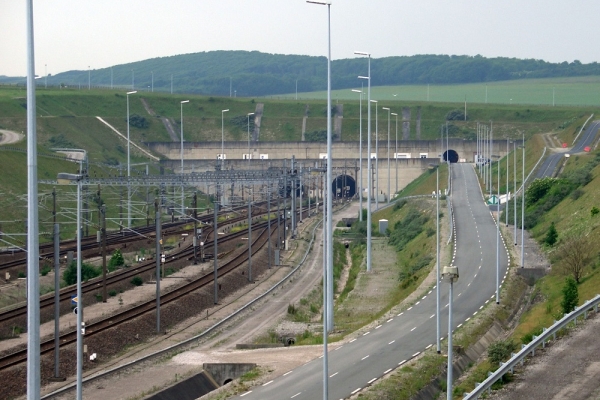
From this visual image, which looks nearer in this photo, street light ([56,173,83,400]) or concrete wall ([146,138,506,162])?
street light ([56,173,83,400])

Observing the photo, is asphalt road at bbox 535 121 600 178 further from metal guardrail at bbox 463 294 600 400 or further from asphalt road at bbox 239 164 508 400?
metal guardrail at bbox 463 294 600 400

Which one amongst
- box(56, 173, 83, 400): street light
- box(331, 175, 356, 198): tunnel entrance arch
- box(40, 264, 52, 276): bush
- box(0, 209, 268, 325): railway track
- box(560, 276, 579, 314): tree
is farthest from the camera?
box(331, 175, 356, 198): tunnel entrance arch

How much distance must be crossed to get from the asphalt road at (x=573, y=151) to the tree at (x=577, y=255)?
37420 millimetres

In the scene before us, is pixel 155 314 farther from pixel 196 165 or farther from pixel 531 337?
pixel 196 165

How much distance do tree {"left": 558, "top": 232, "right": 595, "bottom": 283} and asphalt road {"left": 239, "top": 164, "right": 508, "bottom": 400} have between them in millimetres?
3482

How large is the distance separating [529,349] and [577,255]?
17.9 meters

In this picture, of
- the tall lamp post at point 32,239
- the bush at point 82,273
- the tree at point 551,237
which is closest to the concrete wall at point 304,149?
the tree at point 551,237

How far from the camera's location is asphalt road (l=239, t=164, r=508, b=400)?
28.9 m

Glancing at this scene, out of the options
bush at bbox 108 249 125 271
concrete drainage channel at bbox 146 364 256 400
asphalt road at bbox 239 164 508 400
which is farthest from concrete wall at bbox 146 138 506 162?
concrete drainage channel at bbox 146 364 256 400

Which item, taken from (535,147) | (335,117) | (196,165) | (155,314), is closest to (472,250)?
(155,314)

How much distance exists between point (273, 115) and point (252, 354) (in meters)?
128

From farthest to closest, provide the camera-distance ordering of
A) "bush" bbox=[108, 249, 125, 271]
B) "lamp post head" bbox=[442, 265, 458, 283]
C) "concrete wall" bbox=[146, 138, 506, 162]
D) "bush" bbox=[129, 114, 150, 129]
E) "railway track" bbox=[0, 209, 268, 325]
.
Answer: "bush" bbox=[129, 114, 150, 129] → "concrete wall" bbox=[146, 138, 506, 162] → "bush" bbox=[108, 249, 125, 271] → "railway track" bbox=[0, 209, 268, 325] → "lamp post head" bbox=[442, 265, 458, 283]

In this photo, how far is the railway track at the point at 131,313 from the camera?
33.1m

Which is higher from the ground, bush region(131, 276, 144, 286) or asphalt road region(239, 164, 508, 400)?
asphalt road region(239, 164, 508, 400)
